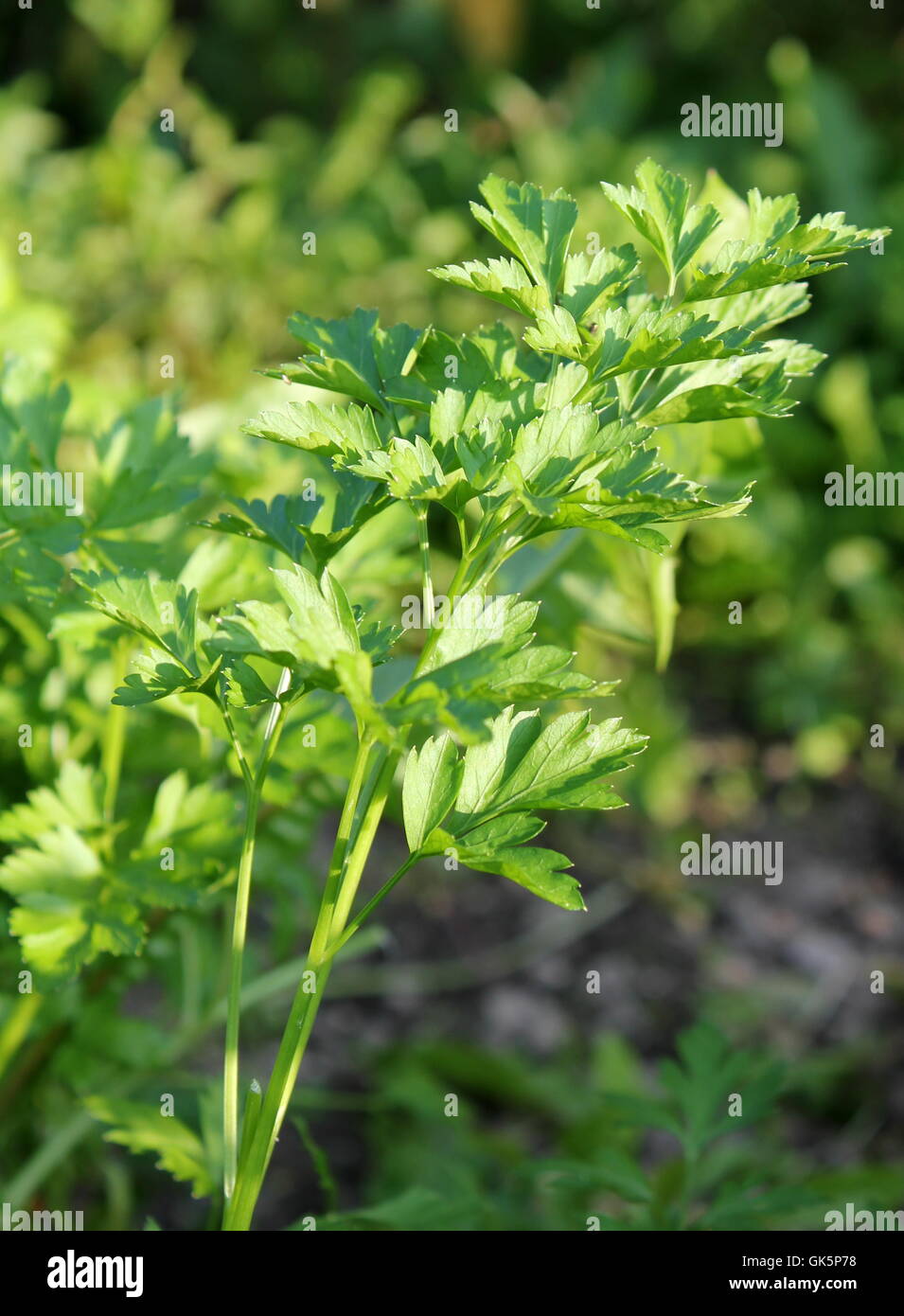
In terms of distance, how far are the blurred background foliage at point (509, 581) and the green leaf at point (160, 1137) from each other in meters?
0.03

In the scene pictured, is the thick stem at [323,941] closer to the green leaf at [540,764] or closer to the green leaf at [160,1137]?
the green leaf at [540,764]

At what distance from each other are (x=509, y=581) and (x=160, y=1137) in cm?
51

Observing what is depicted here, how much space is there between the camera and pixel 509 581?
40.3 inches

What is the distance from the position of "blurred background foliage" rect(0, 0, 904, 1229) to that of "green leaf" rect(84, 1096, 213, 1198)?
26 millimetres

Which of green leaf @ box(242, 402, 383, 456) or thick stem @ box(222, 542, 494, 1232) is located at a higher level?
green leaf @ box(242, 402, 383, 456)

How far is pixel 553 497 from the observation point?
0.60 meters

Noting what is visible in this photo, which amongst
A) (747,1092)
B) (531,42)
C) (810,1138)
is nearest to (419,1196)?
(747,1092)

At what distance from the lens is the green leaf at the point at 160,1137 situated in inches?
30.8

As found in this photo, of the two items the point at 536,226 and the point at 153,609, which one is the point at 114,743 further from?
the point at 536,226

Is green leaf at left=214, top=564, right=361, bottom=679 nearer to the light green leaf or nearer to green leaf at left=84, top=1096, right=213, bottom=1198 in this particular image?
the light green leaf

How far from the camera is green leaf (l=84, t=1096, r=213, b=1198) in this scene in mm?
783

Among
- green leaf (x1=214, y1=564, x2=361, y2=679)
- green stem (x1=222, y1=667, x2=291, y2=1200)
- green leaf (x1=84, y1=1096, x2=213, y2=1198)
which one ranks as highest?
green leaf (x1=214, y1=564, x2=361, y2=679)

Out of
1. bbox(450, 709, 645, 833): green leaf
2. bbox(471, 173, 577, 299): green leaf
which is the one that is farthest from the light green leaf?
bbox(471, 173, 577, 299): green leaf
